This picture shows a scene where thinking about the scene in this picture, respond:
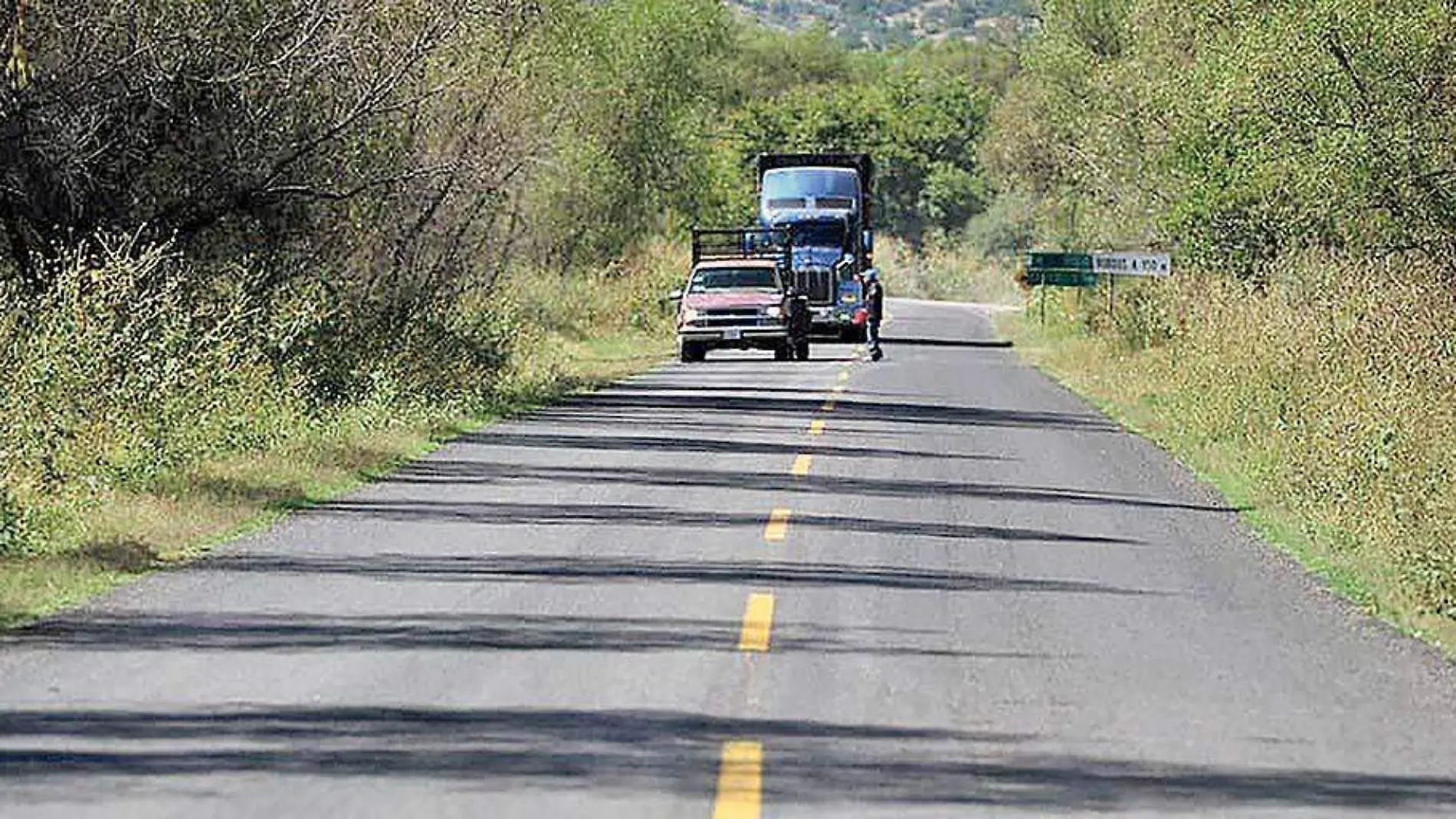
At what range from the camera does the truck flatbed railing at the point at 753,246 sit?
4884cm

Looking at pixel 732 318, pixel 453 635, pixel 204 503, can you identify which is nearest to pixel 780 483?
pixel 204 503

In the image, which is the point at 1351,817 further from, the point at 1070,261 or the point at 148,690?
the point at 1070,261

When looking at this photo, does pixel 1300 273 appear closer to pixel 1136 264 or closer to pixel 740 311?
pixel 1136 264

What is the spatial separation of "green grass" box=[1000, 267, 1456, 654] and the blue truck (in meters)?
12.2

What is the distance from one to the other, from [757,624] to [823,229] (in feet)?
133

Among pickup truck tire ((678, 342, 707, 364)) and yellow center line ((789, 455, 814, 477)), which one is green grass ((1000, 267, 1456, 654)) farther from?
pickup truck tire ((678, 342, 707, 364))

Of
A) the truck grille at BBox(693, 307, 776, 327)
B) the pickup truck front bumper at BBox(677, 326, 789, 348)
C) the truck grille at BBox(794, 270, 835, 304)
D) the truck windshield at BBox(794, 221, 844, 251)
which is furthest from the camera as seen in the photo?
the truck windshield at BBox(794, 221, 844, 251)

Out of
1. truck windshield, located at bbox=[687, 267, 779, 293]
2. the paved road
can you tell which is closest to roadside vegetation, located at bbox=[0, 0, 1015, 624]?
the paved road

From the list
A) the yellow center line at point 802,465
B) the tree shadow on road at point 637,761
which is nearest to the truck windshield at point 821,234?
the yellow center line at point 802,465

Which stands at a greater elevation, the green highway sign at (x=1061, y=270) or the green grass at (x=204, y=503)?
the green grass at (x=204, y=503)

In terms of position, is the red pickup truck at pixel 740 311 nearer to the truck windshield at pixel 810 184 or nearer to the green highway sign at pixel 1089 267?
the green highway sign at pixel 1089 267

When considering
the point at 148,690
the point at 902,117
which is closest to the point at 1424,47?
the point at 148,690

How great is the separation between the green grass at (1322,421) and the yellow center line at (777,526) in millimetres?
3469

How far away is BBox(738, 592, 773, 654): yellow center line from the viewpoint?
12445 millimetres
